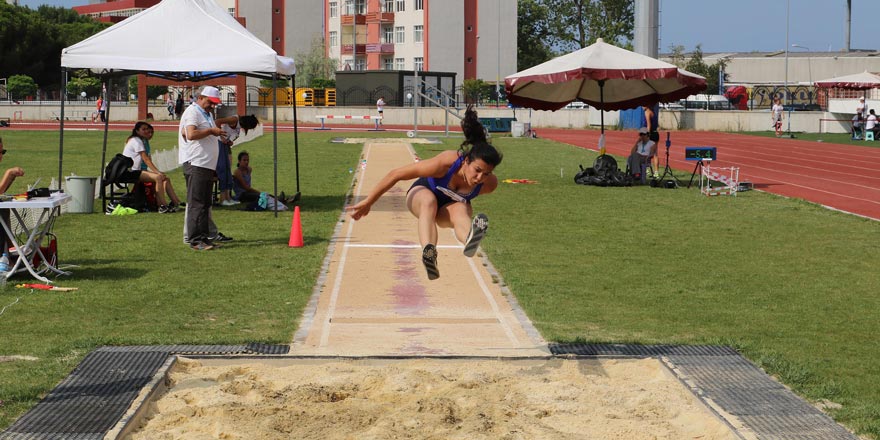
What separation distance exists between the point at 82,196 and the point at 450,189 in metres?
10.5

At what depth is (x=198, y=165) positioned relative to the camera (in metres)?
13.6

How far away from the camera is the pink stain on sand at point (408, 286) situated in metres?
10.2

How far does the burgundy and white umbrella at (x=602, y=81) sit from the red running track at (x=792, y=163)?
3.07 meters

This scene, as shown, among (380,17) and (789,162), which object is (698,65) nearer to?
(380,17)

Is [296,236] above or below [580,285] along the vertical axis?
above

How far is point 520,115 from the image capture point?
61.0 meters

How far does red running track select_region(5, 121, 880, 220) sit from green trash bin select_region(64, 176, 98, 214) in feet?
42.3

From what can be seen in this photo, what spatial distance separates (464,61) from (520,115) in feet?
94.9

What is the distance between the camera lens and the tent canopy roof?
53.9 ft

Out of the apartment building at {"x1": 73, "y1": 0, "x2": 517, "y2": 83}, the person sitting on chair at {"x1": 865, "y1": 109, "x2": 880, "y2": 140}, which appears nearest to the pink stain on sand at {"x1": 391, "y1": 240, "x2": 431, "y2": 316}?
the person sitting on chair at {"x1": 865, "y1": 109, "x2": 880, "y2": 140}

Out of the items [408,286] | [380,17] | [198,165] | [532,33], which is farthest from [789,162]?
[532,33]

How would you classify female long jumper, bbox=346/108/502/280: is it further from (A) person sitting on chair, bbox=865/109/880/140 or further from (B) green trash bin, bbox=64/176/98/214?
(A) person sitting on chair, bbox=865/109/880/140

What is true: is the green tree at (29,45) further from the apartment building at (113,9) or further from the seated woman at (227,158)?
the seated woman at (227,158)

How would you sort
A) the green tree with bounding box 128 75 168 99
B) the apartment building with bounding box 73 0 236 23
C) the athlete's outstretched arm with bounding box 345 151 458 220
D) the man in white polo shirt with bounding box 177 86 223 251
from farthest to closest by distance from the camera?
the apartment building with bounding box 73 0 236 23 < the green tree with bounding box 128 75 168 99 < the man in white polo shirt with bounding box 177 86 223 251 < the athlete's outstretched arm with bounding box 345 151 458 220
